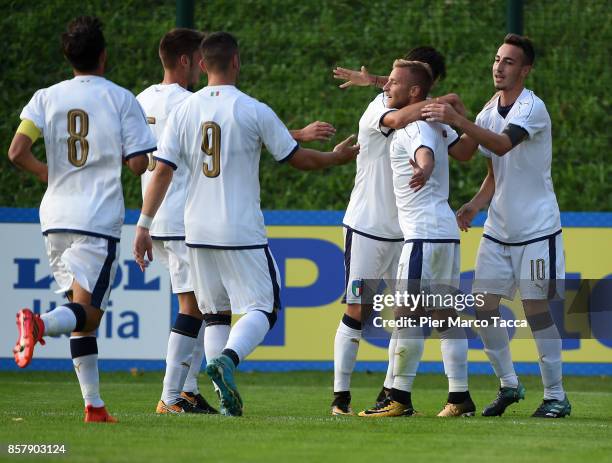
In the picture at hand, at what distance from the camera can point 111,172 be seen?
698 cm

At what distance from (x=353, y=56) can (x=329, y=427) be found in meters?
8.19

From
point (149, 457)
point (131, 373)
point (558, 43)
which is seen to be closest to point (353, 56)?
point (558, 43)

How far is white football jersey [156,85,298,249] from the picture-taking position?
24.0ft

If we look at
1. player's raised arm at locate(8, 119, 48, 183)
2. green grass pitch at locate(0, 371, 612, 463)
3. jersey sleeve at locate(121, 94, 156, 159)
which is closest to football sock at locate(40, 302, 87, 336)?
green grass pitch at locate(0, 371, 612, 463)

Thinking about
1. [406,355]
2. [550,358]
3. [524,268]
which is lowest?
[550,358]

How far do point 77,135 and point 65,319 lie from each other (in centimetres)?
100

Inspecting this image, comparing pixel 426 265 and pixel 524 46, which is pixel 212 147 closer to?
pixel 426 265

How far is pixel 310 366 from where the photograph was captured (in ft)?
38.5

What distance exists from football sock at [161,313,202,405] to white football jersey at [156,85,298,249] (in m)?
0.91

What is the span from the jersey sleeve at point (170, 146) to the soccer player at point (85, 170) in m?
0.39

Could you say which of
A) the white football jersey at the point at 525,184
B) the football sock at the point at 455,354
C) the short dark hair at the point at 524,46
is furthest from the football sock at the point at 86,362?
the short dark hair at the point at 524,46

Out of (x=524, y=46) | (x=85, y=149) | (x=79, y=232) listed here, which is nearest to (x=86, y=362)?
(x=79, y=232)

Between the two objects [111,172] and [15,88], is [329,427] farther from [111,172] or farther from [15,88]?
[15,88]

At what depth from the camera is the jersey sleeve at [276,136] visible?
738cm
